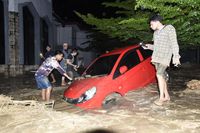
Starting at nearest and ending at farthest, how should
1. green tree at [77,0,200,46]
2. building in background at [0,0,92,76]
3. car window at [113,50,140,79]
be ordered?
green tree at [77,0,200,46], car window at [113,50,140,79], building in background at [0,0,92,76]

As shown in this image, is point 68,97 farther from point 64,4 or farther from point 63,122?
point 64,4

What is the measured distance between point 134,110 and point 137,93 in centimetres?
150

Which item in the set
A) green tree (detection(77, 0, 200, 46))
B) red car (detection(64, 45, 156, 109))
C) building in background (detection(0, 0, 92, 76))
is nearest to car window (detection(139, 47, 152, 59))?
red car (detection(64, 45, 156, 109))

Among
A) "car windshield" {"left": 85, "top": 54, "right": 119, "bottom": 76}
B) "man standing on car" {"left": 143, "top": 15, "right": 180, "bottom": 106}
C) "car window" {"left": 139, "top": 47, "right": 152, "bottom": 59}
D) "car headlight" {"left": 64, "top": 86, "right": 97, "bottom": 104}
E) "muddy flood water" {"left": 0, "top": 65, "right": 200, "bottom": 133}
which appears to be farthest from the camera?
"car window" {"left": 139, "top": 47, "right": 152, "bottom": 59}

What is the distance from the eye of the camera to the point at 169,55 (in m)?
8.27

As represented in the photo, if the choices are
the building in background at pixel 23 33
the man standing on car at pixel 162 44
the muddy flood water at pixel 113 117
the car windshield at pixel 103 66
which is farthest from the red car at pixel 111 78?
the building in background at pixel 23 33

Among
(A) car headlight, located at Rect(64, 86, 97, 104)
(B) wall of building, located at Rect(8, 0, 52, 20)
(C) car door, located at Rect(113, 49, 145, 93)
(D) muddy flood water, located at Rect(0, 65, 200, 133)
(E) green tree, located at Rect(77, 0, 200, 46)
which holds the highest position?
(B) wall of building, located at Rect(8, 0, 52, 20)

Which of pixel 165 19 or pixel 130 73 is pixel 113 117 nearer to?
pixel 130 73

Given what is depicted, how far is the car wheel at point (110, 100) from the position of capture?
858 cm

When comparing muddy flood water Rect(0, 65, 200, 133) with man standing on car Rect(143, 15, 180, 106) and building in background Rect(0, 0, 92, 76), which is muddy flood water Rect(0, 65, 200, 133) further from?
building in background Rect(0, 0, 92, 76)

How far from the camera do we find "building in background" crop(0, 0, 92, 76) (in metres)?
21.1

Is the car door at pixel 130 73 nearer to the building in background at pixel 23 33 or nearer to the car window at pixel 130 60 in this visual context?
the car window at pixel 130 60

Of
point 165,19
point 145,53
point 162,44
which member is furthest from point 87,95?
point 165,19

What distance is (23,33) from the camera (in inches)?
908
